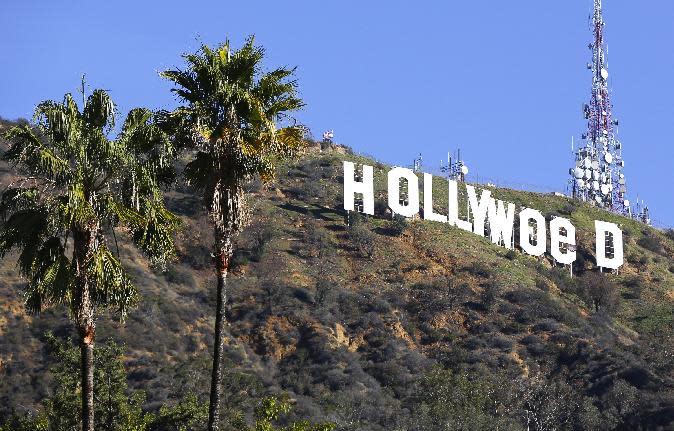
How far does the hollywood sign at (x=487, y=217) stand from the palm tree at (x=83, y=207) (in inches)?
3671

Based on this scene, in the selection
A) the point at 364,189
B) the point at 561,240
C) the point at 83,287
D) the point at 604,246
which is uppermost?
the point at 364,189

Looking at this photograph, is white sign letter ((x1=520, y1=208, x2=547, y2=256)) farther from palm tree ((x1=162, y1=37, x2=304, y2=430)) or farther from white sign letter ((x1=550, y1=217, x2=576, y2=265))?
palm tree ((x1=162, y1=37, x2=304, y2=430))

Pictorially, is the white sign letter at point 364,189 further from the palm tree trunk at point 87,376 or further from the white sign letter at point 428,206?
the palm tree trunk at point 87,376

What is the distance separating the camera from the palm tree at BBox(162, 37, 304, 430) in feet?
104

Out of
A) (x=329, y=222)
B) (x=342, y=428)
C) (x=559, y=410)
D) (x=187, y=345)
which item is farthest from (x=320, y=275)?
(x=342, y=428)

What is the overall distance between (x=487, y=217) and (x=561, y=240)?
8.27 meters

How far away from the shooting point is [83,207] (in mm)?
29062

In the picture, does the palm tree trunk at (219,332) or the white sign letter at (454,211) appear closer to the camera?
the palm tree trunk at (219,332)

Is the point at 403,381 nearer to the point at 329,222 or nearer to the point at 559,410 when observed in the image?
the point at 559,410

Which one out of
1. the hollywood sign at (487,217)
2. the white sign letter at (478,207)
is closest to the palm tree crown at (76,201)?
the hollywood sign at (487,217)

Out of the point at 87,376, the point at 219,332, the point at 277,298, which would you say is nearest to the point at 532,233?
the point at 277,298

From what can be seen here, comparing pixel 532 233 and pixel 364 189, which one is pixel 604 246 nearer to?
A: pixel 532 233

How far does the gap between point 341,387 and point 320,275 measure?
2182 cm

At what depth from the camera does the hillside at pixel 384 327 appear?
92375 millimetres
